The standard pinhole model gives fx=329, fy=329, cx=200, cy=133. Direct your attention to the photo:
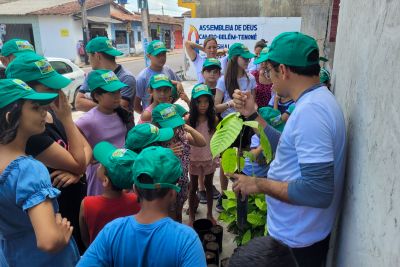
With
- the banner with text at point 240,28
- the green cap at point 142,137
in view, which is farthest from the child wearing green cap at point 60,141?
the banner with text at point 240,28

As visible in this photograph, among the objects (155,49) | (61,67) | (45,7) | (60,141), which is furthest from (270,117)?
(45,7)

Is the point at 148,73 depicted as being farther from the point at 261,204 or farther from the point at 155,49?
the point at 261,204

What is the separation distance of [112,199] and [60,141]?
0.57 m

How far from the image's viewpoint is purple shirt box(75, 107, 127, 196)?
2.71m

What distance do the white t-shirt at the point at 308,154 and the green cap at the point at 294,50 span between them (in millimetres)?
162

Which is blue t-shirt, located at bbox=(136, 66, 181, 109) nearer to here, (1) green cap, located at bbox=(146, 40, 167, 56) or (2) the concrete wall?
(1) green cap, located at bbox=(146, 40, 167, 56)

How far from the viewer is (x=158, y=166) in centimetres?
147

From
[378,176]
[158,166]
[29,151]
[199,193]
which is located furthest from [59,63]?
[378,176]

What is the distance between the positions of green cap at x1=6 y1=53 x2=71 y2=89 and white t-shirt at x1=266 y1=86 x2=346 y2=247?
4.93 feet

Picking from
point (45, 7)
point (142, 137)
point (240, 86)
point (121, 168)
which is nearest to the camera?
point (121, 168)

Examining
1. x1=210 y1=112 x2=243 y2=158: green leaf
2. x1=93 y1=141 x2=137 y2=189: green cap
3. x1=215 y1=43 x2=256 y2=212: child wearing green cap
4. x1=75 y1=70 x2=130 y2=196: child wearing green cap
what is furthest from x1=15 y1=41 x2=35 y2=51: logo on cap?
x1=210 y1=112 x2=243 y2=158: green leaf

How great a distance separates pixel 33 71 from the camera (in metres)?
2.10

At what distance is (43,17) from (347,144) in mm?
26497

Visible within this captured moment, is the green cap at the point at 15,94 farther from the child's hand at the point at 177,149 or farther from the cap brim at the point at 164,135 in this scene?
the child's hand at the point at 177,149
